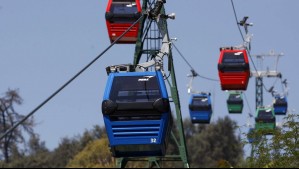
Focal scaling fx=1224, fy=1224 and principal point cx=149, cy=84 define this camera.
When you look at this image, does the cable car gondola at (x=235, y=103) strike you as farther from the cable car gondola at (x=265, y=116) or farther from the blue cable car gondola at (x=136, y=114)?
the blue cable car gondola at (x=136, y=114)

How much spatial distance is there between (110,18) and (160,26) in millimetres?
12693

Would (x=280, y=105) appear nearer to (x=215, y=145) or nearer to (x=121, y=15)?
(x=121, y=15)

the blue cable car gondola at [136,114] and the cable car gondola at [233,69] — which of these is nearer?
the blue cable car gondola at [136,114]

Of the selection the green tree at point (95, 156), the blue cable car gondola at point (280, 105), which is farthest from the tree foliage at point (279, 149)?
the green tree at point (95, 156)

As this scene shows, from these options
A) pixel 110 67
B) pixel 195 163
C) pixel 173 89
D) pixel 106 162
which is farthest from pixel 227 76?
pixel 195 163

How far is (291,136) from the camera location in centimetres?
3083

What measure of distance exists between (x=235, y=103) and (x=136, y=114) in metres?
52.6

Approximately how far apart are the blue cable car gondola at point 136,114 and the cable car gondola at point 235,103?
51.6 m

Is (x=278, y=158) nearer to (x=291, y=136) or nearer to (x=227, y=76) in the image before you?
(x=291, y=136)

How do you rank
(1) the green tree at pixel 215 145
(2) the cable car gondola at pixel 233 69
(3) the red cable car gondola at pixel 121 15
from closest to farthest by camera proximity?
(3) the red cable car gondola at pixel 121 15, (2) the cable car gondola at pixel 233 69, (1) the green tree at pixel 215 145

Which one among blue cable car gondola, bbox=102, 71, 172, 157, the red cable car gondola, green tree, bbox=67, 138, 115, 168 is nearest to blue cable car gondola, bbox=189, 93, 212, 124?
the red cable car gondola

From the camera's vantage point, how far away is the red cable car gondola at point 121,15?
46.0 meters

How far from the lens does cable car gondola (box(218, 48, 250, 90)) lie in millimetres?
52750

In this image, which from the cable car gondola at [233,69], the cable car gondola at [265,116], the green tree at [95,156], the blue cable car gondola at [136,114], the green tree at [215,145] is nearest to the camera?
the blue cable car gondola at [136,114]
